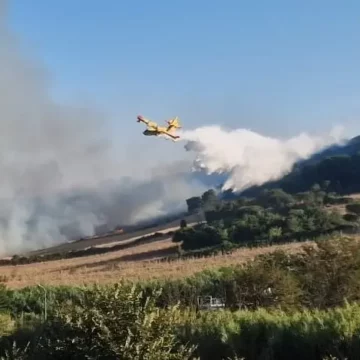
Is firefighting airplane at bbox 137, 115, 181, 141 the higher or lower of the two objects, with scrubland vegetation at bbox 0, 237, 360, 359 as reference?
higher

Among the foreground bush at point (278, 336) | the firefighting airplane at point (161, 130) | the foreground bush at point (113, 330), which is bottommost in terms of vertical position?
the foreground bush at point (278, 336)

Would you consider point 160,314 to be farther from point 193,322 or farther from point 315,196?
point 315,196

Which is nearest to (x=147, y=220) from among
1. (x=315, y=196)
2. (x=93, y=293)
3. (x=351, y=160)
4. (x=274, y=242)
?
(x=351, y=160)

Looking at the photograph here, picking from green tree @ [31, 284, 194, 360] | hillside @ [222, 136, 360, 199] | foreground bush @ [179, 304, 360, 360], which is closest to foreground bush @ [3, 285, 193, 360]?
green tree @ [31, 284, 194, 360]

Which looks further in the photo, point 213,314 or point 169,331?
point 213,314

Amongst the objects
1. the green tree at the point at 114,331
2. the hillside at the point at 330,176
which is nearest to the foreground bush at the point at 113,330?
the green tree at the point at 114,331

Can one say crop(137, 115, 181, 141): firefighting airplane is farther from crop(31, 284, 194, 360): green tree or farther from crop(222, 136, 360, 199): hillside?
crop(222, 136, 360, 199): hillside

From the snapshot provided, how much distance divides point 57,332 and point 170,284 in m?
18.0

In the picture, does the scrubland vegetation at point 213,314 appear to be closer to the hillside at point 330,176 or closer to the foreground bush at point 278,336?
the foreground bush at point 278,336

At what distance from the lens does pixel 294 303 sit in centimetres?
2475

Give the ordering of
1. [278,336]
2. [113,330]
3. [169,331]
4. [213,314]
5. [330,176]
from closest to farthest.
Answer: [113,330] < [169,331] < [278,336] < [213,314] < [330,176]

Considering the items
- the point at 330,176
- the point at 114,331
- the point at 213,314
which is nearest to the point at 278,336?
the point at 213,314

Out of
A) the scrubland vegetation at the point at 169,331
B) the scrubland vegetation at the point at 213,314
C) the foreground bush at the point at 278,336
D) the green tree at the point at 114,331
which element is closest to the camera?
the green tree at the point at 114,331

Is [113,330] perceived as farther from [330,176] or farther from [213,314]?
[330,176]
